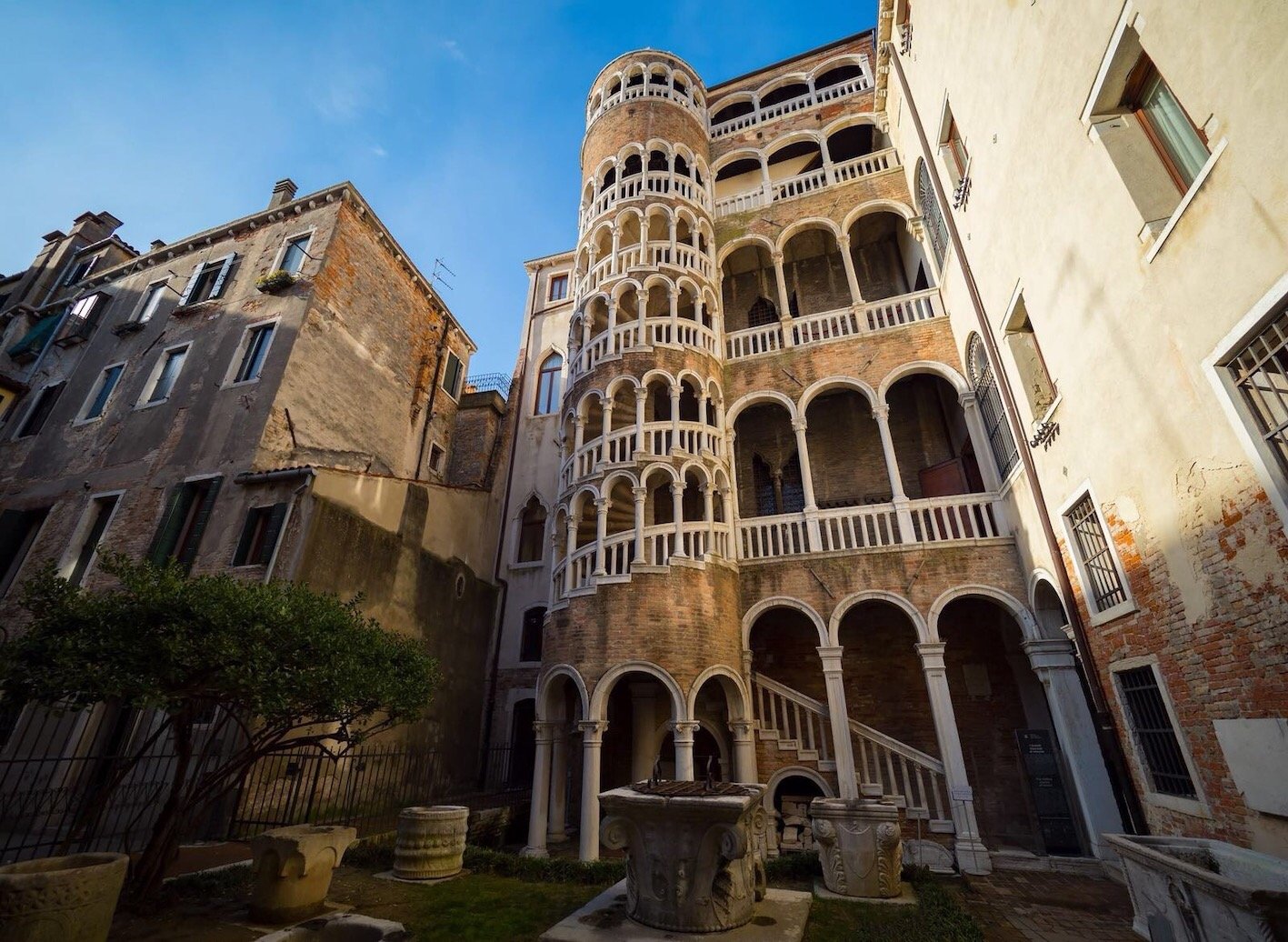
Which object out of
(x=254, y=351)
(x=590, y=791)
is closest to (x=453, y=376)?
(x=254, y=351)

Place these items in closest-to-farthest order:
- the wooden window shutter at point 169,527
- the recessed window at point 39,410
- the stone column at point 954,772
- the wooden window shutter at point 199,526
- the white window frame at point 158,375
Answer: the stone column at point 954,772
the wooden window shutter at point 199,526
the wooden window shutter at point 169,527
the white window frame at point 158,375
the recessed window at point 39,410

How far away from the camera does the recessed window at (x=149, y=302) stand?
60.9 feet

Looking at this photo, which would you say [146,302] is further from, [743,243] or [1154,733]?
[1154,733]

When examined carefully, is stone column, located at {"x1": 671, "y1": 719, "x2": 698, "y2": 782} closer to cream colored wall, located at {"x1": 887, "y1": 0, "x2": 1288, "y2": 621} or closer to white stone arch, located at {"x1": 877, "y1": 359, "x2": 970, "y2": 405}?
cream colored wall, located at {"x1": 887, "y1": 0, "x2": 1288, "y2": 621}

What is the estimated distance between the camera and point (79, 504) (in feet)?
48.8

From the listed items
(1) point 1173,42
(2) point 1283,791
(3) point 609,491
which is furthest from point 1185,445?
(3) point 609,491

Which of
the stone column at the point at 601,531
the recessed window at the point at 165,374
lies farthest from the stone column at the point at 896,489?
the recessed window at the point at 165,374

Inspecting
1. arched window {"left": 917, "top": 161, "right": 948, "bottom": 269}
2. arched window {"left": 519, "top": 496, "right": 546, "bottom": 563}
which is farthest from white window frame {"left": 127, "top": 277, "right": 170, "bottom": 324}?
arched window {"left": 917, "top": 161, "right": 948, "bottom": 269}

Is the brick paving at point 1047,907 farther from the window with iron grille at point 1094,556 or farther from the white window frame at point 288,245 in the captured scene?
the white window frame at point 288,245

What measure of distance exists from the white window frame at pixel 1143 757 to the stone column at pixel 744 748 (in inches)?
231

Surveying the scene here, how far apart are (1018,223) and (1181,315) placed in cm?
431

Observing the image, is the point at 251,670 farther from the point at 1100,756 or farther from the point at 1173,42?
the point at 1100,756

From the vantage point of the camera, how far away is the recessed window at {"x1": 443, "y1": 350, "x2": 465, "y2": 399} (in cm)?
2148

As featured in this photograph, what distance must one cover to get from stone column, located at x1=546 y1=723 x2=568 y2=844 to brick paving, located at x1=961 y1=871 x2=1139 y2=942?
731cm
